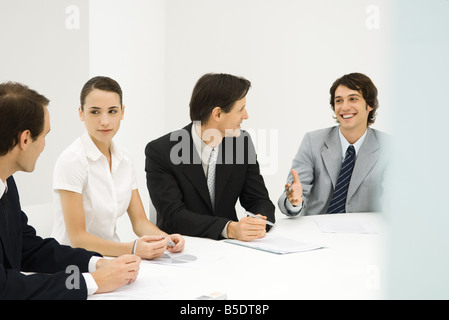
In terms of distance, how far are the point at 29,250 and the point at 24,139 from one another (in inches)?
16.6

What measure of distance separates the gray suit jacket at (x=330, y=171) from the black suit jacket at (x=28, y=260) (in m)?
1.45

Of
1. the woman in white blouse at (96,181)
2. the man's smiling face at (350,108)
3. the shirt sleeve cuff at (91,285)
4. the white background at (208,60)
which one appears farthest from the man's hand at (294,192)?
the white background at (208,60)

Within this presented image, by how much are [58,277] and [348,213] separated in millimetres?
1860

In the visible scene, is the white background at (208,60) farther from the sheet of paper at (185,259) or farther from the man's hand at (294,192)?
the sheet of paper at (185,259)

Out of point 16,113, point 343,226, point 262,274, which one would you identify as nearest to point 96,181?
point 16,113

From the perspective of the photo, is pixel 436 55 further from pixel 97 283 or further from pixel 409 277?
pixel 97 283

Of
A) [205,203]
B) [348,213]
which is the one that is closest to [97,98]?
[205,203]

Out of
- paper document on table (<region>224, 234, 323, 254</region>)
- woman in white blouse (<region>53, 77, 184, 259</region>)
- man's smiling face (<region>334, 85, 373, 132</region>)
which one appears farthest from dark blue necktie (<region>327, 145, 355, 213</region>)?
woman in white blouse (<region>53, 77, 184, 259</region>)

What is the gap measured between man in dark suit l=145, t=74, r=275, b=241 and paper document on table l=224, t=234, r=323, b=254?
0.81 ft

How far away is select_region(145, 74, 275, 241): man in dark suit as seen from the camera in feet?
7.67

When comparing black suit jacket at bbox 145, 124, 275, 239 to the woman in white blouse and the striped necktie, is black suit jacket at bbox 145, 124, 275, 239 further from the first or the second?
the woman in white blouse

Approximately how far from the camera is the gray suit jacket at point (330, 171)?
107 inches

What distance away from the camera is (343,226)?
232cm
